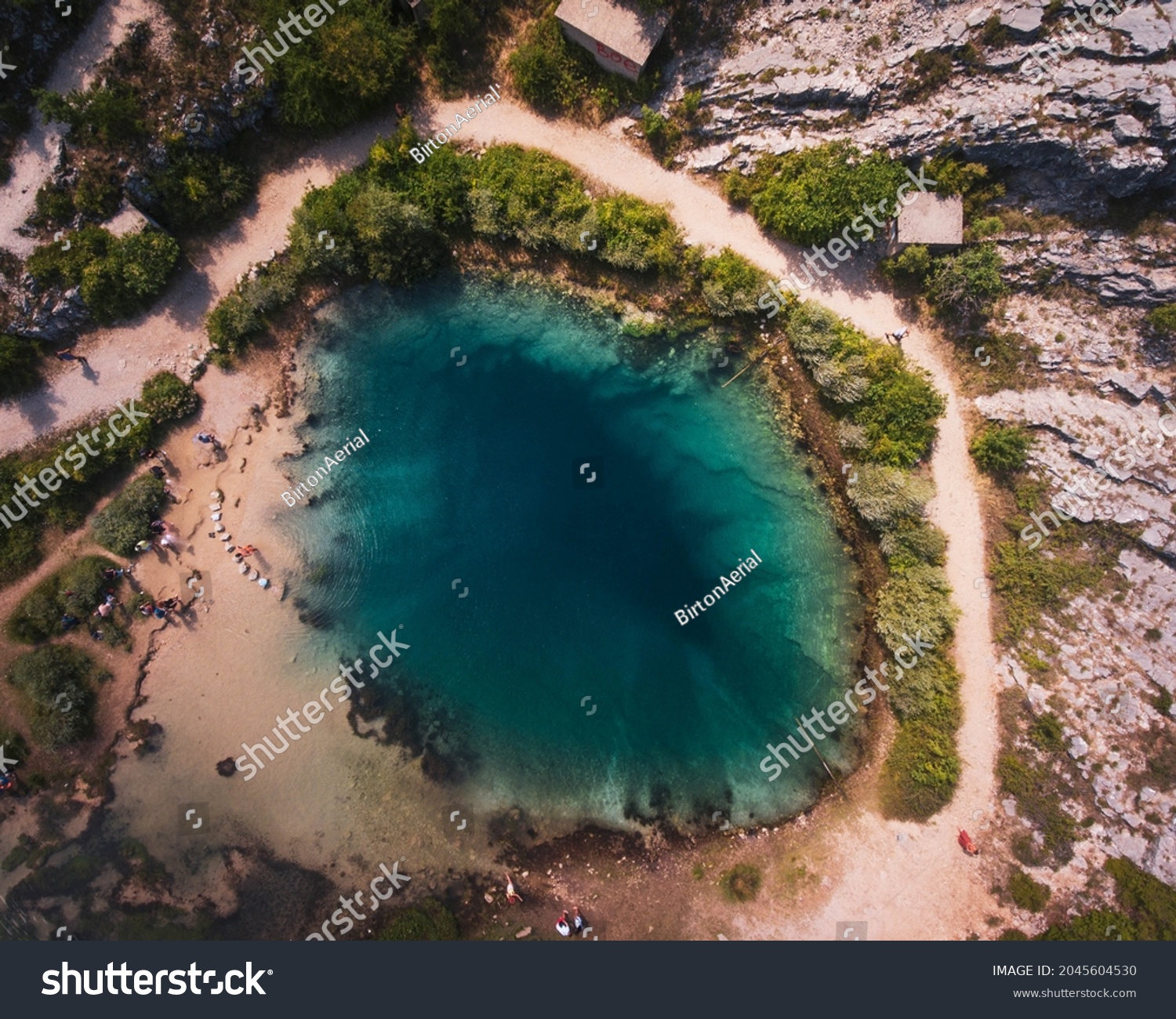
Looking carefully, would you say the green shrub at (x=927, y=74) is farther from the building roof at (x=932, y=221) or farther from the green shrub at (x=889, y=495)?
the green shrub at (x=889, y=495)

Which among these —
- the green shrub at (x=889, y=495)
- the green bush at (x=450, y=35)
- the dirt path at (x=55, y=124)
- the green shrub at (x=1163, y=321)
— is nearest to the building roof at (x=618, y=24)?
the green bush at (x=450, y=35)

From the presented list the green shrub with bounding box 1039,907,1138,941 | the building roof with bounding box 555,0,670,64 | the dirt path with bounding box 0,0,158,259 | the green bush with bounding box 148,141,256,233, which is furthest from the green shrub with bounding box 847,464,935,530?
the dirt path with bounding box 0,0,158,259

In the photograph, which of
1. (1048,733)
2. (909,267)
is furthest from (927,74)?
(1048,733)

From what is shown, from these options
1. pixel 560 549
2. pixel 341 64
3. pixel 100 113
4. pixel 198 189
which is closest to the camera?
pixel 100 113

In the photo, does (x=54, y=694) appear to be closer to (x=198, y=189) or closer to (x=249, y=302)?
(x=249, y=302)

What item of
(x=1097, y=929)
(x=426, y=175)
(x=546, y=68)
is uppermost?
(x=546, y=68)

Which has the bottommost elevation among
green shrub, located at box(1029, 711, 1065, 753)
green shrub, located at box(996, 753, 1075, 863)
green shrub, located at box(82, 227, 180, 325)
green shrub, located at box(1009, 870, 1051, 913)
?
green shrub, located at box(1009, 870, 1051, 913)

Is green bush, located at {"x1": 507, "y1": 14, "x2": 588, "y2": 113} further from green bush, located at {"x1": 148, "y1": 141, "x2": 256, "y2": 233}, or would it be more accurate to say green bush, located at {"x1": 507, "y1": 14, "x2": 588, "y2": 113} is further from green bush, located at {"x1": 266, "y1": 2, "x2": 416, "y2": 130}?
green bush, located at {"x1": 148, "y1": 141, "x2": 256, "y2": 233}
